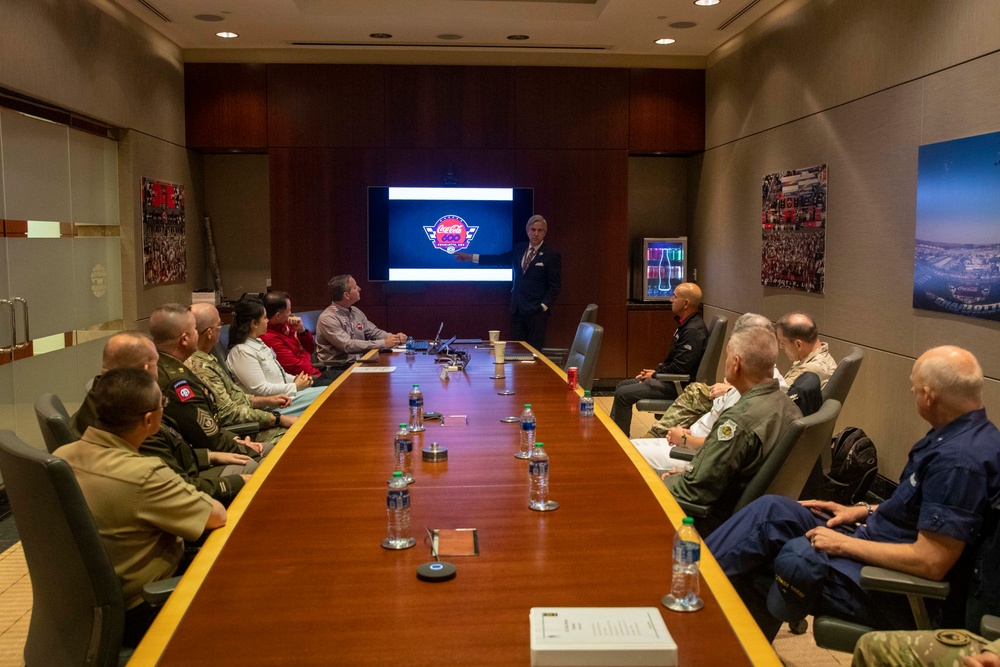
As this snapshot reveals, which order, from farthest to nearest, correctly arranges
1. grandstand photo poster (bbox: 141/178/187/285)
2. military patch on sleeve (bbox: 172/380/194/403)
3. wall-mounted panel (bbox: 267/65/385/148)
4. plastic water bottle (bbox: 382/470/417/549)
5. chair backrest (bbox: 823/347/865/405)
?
wall-mounted panel (bbox: 267/65/385/148) < grandstand photo poster (bbox: 141/178/187/285) < chair backrest (bbox: 823/347/865/405) < military patch on sleeve (bbox: 172/380/194/403) < plastic water bottle (bbox: 382/470/417/549)

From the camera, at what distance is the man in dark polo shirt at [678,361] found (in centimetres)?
574

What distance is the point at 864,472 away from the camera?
5.00 m

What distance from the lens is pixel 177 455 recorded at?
313 cm

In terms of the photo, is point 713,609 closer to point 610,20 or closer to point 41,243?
point 41,243

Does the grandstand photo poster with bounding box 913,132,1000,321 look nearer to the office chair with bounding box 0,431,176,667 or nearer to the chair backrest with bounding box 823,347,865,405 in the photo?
the chair backrest with bounding box 823,347,865,405

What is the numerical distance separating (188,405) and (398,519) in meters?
1.63

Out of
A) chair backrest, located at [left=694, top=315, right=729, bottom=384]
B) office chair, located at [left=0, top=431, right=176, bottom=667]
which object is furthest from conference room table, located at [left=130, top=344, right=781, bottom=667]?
chair backrest, located at [left=694, top=315, right=729, bottom=384]

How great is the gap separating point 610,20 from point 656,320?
2.98 metres

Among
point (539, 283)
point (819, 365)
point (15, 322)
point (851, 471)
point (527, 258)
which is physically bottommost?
point (851, 471)

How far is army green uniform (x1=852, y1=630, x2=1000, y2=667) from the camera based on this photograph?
2.05 meters

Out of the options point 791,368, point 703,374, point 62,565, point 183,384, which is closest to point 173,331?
point 183,384

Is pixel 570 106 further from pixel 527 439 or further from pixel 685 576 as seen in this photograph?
pixel 685 576

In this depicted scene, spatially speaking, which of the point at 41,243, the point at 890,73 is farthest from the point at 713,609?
the point at 41,243

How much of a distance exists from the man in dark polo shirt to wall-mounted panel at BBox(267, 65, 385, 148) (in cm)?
386
